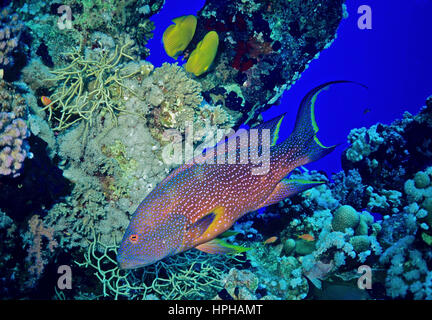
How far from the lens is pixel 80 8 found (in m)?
4.45

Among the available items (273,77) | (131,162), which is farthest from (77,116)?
(273,77)

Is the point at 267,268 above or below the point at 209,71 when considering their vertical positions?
below

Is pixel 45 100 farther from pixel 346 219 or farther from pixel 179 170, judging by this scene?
pixel 346 219

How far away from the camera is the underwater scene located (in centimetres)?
278

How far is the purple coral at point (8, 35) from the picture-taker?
317 cm

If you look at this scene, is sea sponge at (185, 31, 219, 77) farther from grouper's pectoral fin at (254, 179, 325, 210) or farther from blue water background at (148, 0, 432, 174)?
blue water background at (148, 0, 432, 174)

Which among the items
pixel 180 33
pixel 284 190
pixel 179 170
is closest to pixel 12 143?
pixel 179 170

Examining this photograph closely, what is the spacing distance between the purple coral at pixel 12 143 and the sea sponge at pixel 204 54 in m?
3.26

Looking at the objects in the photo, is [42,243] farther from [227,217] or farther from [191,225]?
[227,217]

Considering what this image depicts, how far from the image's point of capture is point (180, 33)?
17.1 feet

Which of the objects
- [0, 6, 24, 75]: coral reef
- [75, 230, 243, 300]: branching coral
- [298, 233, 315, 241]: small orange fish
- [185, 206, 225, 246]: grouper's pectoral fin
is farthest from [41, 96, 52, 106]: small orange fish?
[298, 233, 315, 241]: small orange fish

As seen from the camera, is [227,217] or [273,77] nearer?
[227,217]

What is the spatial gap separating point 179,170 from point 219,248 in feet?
3.22

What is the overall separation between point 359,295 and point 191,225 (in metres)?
2.82
